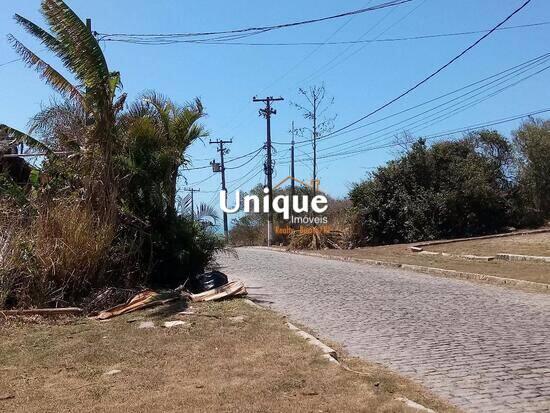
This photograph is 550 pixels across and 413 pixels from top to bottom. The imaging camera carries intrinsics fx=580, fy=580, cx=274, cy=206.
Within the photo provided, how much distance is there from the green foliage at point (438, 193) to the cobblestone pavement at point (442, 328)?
13810 millimetres

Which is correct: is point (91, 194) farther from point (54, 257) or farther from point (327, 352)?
point (327, 352)

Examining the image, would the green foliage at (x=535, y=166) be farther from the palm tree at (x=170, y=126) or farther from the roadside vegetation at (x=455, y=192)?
the palm tree at (x=170, y=126)

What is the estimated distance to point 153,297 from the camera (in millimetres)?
11750

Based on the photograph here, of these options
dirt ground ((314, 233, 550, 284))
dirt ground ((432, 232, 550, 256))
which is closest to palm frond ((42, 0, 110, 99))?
dirt ground ((314, 233, 550, 284))

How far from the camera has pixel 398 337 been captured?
8406 millimetres

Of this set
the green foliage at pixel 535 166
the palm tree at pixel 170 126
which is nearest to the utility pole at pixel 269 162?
the green foliage at pixel 535 166

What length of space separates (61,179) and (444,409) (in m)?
10.6

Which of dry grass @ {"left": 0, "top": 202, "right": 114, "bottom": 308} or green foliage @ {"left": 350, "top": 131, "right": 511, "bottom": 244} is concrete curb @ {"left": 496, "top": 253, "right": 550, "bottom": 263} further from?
dry grass @ {"left": 0, "top": 202, "right": 114, "bottom": 308}

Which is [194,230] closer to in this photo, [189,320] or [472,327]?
[189,320]

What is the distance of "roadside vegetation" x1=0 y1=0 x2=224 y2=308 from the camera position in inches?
444

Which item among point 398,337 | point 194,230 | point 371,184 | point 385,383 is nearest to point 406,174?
point 371,184

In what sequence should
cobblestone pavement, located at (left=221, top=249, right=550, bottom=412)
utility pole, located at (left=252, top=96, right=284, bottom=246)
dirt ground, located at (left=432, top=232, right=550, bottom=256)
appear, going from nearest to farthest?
cobblestone pavement, located at (left=221, top=249, right=550, bottom=412) < dirt ground, located at (left=432, top=232, right=550, bottom=256) < utility pole, located at (left=252, top=96, right=284, bottom=246)

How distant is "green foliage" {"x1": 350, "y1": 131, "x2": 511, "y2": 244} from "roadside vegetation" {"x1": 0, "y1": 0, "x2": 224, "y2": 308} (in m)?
17.4

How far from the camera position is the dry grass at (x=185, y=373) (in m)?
5.27
